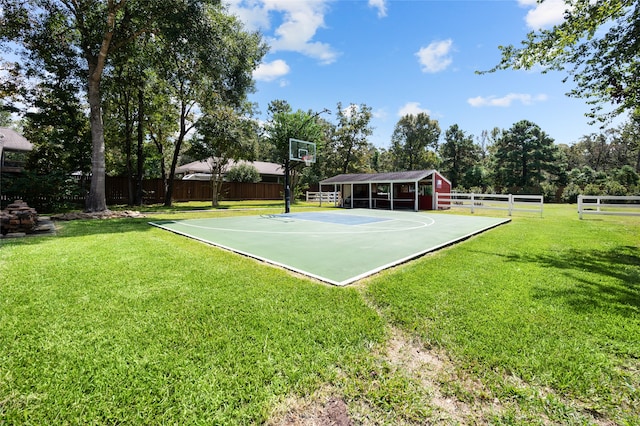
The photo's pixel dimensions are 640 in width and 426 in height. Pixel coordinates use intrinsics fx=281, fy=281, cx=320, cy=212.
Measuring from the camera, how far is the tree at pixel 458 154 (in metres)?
37.5

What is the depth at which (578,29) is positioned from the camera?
5.59 m

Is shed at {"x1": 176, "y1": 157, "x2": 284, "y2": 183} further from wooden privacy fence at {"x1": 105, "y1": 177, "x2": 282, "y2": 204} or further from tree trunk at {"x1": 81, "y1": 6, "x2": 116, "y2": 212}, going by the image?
tree trunk at {"x1": 81, "y1": 6, "x2": 116, "y2": 212}

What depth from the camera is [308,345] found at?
234cm

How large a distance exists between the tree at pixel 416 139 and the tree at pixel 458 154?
1761 mm

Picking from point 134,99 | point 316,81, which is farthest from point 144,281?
point 316,81

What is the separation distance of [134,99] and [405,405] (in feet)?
69.4

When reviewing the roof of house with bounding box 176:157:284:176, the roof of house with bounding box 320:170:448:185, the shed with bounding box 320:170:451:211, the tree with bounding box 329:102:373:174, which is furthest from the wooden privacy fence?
the tree with bounding box 329:102:373:174

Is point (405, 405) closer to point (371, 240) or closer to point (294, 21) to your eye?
point (371, 240)

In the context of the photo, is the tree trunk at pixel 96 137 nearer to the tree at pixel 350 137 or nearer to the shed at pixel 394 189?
the shed at pixel 394 189

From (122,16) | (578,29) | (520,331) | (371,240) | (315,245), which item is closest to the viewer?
(520,331)

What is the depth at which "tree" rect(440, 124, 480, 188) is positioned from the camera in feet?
123

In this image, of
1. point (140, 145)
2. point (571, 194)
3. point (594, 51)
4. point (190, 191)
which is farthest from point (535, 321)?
point (571, 194)

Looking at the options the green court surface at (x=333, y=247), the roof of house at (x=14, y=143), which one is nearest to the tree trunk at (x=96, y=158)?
the green court surface at (x=333, y=247)

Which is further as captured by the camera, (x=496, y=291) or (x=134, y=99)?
(x=134, y=99)
